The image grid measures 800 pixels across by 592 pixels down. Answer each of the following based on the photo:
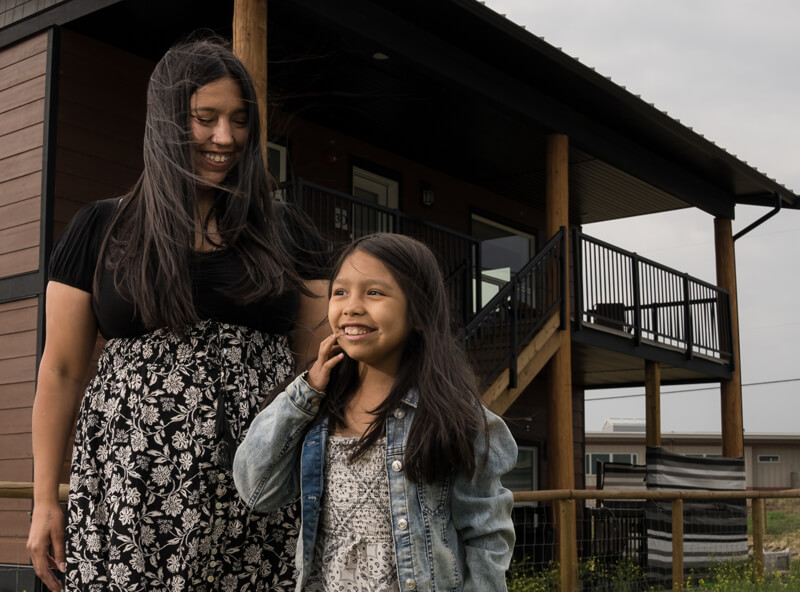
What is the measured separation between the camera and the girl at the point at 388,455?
222 cm

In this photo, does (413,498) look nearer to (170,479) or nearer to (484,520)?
(484,520)

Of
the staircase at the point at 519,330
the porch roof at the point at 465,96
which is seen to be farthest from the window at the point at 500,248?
the staircase at the point at 519,330

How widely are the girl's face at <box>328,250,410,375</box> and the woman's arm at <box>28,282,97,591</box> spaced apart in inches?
24.0

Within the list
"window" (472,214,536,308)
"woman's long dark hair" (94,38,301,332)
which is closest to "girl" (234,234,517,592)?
"woman's long dark hair" (94,38,301,332)

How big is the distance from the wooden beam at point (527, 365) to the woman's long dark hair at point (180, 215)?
7.67 m

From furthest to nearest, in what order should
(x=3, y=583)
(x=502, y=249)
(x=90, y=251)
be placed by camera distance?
(x=502, y=249) → (x=3, y=583) → (x=90, y=251)

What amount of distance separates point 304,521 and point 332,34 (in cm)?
739

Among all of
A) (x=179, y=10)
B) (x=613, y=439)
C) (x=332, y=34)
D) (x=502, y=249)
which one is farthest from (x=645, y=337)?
(x=613, y=439)

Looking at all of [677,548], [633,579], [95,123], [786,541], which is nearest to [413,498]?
[677,548]

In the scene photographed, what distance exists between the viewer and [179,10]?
8.77 metres

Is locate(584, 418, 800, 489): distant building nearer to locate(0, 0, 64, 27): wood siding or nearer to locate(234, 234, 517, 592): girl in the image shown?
locate(0, 0, 64, 27): wood siding

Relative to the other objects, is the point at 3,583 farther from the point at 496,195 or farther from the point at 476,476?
the point at 496,195

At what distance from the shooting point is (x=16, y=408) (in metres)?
8.95

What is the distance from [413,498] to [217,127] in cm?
97
